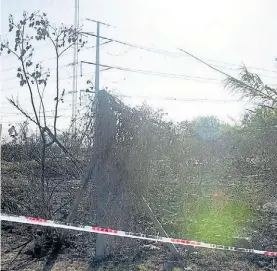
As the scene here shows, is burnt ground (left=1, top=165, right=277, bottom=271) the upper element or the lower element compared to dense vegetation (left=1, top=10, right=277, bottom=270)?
lower

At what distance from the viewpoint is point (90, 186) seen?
532 centimetres

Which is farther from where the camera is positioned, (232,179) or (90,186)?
(232,179)

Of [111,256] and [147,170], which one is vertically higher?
[147,170]

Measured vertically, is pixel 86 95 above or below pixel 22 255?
→ above

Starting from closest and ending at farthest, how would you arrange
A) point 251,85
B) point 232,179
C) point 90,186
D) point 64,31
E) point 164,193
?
point 251,85
point 90,186
point 64,31
point 164,193
point 232,179

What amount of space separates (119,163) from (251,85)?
72.9 inches

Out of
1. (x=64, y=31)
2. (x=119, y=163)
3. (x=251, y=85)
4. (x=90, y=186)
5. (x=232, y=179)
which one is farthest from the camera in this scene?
(x=232, y=179)

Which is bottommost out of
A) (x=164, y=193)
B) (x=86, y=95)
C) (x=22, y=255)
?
(x=22, y=255)

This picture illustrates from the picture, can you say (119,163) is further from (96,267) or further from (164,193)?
(164,193)

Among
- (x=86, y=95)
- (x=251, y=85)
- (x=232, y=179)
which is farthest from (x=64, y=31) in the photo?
(x=232, y=179)

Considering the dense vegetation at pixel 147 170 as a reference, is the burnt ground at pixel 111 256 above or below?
below

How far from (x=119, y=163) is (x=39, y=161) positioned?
5.81ft

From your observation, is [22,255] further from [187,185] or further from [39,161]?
[187,185]

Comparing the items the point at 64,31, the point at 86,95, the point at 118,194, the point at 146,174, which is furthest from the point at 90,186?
the point at 64,31
